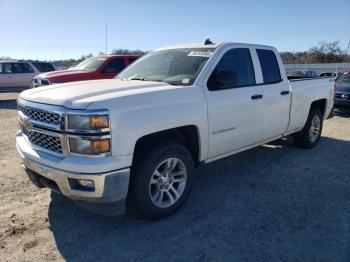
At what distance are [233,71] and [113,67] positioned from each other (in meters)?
7.56

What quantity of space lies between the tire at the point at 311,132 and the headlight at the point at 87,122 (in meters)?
4.66

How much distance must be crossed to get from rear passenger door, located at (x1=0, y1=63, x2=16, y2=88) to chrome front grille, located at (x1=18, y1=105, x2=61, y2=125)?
578 inches

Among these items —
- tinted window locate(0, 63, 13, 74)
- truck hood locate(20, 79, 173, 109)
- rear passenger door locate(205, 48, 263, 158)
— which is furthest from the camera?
tinted window locate(0, 63, 13, 74)

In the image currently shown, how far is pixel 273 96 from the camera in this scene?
5.14 m

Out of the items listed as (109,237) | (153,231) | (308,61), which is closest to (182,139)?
(153,231)

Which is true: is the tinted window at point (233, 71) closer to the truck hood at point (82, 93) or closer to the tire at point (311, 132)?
the truck hood at point (82, 93)

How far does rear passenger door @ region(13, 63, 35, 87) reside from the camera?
55.4 ft

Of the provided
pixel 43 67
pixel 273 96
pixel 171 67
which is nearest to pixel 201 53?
pixel 171 67

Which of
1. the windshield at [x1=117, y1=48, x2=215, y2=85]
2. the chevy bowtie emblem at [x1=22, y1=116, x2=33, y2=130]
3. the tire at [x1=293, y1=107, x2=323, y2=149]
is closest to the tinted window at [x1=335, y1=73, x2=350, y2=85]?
the tire at [x1=293, y1=107, x2=323, y2=149]

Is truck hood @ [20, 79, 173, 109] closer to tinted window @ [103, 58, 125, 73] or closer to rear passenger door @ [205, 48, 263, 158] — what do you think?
rear passenger door @ [205, 48, 263, 158]

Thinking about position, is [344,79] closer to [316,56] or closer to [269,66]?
[269,66]

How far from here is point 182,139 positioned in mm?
4070

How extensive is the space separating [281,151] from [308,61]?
51.2m

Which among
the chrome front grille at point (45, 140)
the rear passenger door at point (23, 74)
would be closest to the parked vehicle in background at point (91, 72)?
the rear passenger door at point (23, 74)
